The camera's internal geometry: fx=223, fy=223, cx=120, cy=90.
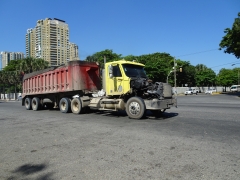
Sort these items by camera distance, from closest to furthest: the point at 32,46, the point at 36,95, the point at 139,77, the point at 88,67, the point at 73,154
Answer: the point at 73,154, the point at 139,77, the point at 88,67, the point at 36,95, the point at 32,46

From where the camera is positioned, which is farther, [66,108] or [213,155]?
[66,108]

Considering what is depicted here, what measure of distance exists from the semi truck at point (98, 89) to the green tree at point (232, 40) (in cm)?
2630

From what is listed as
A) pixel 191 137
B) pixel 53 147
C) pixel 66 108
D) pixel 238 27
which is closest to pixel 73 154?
pixel 53 147

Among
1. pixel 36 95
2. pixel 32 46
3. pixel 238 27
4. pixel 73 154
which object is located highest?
pixel 32 46

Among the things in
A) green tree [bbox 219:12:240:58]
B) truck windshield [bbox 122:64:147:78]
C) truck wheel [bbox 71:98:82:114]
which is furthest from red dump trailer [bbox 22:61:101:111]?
green tree [bbox 219:12:240:58]

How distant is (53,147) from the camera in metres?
5.55

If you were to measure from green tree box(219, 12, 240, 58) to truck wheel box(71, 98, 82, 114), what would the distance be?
89.9 ft

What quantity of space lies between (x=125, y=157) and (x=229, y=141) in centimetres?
288

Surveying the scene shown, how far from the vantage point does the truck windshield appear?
10.6 meters

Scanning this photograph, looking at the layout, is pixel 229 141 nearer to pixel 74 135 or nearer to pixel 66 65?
pixel 74 135

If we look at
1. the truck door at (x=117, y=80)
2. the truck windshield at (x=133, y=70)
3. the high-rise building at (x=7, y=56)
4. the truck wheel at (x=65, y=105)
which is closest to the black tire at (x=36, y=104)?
the truck wheel at (x=65, y=105)

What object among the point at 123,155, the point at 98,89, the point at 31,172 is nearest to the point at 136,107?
the point at 98,89

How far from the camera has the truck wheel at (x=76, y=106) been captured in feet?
41.3

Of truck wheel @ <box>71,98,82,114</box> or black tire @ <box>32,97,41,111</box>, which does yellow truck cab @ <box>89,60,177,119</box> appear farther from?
black tire @ <box>32,97,41,111</box>
